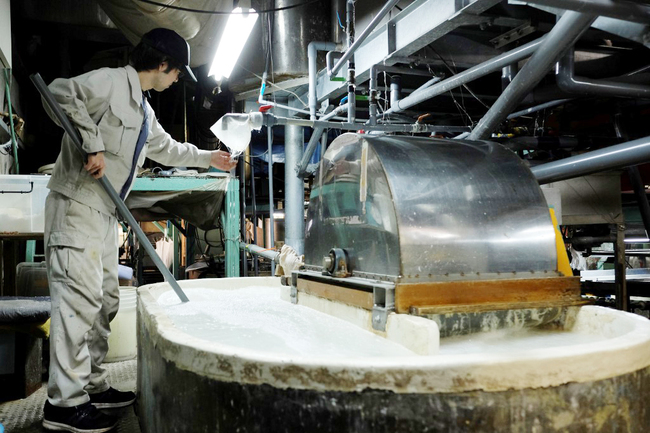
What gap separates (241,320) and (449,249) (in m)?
1.10

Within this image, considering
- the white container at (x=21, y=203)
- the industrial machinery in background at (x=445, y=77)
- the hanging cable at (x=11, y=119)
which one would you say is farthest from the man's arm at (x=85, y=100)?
the hanging cable at (x=11, y=119)

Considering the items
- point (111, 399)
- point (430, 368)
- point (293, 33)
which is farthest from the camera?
point (293, 33)

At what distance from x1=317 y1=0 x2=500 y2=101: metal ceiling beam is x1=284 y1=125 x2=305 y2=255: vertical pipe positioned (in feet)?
6.54

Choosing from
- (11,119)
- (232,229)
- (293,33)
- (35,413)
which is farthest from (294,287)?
(293,33)

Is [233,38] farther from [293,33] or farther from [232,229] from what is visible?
[232,229]

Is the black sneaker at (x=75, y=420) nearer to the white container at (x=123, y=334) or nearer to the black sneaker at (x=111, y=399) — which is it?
the black sneaker at (x=111, y=399)

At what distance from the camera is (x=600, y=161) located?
9.78 ft

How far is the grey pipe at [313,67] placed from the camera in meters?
5.95

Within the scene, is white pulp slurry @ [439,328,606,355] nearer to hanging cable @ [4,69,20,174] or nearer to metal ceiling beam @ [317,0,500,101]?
metal ceiling beam @ [317,0,500,101]

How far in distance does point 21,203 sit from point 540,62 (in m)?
4.56

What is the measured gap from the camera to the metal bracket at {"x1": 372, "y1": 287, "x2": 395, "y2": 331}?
6.15 ft

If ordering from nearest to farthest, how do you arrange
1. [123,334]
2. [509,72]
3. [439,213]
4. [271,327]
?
[439,213], [271,327], [509,72], [123,334]

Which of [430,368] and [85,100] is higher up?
[85,100]

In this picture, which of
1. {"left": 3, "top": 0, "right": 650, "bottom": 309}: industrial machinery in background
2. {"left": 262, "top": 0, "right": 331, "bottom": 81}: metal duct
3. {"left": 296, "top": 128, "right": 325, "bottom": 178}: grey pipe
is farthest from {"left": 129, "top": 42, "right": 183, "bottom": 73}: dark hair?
{"left": 262, "top": 0, "right": 331, "bottom": 81}: metal duct
